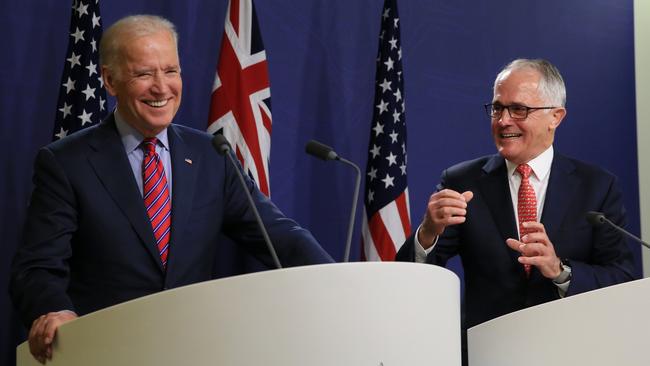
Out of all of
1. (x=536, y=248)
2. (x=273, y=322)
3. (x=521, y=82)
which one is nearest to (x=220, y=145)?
(x=273, y=322)

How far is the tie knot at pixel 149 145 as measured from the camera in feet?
12.1

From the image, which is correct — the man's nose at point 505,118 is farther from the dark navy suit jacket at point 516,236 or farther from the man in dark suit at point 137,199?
the man in dark suit at point 137,199

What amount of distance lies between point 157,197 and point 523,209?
1.53 metres

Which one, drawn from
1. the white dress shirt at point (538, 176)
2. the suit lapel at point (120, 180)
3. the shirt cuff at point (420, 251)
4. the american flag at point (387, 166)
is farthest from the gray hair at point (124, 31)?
the american flag at point (387, 166)

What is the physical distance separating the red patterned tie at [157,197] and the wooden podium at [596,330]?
1.29 m

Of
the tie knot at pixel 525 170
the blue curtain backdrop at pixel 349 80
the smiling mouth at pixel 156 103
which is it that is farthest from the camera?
the blue curtain backdrop at pixel 349 80

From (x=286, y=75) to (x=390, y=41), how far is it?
0.56m

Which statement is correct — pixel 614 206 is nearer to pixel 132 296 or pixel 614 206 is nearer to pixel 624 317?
pixel 624 317

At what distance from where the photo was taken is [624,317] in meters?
2.98

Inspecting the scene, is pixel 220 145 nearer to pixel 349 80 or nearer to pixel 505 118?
pixel 505 118

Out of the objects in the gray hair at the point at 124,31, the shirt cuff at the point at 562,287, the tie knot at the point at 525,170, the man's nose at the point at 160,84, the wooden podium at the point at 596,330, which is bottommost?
the shirt cuff at the point at 562,287

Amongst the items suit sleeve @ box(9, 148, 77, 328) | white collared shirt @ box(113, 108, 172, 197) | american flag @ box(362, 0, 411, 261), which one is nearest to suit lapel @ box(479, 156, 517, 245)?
american flag @ box(362, 0, 411, 261)

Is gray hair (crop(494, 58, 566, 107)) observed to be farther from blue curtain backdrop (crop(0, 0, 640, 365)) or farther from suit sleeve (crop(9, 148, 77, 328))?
suit sleeve (crop(9, 148, 77, 328))

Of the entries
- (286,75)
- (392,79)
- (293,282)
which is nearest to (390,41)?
(392,79)
